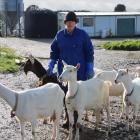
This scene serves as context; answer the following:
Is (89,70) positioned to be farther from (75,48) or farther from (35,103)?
(35,103)

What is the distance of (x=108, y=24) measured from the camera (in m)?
42.6

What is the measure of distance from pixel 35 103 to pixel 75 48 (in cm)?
165

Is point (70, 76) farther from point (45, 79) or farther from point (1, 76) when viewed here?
point (1, 76)

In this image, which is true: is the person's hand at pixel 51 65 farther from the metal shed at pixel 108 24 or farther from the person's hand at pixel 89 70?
the metal shed at pixel 108 24

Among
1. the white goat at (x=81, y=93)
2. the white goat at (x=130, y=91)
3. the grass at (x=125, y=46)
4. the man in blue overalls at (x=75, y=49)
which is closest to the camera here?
the white goat at (x=81, y=93)

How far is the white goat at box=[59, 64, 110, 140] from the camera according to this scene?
28.1ft

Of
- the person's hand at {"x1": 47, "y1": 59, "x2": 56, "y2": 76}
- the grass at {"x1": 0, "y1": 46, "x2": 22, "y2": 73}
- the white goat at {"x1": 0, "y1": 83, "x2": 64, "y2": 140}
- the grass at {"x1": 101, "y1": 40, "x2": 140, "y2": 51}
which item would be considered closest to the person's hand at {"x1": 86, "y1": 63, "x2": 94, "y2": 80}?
the person's hand at {"x1": 47, "y1": 59, "x2": 56, "y2": 76}

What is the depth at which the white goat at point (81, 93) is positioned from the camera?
8578 mm

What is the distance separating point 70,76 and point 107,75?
1641 millimetres

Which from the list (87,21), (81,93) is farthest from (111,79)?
(87,21)

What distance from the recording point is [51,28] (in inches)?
1652

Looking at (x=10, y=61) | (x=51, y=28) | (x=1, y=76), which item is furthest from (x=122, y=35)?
(x=1, y=76)

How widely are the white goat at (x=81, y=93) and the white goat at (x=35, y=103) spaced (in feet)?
0.83

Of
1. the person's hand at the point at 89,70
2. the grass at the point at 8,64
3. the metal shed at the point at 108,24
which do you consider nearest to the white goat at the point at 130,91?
the person's hand at the point at 89,70
